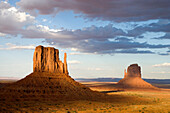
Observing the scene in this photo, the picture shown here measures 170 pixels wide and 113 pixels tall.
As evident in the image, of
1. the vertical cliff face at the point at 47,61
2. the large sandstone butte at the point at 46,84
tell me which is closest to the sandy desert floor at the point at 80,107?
the large sandstone butte at the point at 46,84

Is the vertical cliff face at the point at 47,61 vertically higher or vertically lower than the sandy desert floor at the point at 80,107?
higher

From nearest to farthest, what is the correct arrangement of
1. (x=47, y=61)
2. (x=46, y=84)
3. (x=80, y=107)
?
1. (x=80, y=107)
2. (x=46, y=84)
3. (x=47, y=61)

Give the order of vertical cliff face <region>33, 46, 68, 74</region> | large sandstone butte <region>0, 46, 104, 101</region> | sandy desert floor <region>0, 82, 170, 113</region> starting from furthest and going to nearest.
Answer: vertical cliff face <region>33, 46, 68, 74</region>, large sandstone butte <region>0, 46, 104, 101</region>, sandy desert floor <region>0, 82, 170, 113</region>

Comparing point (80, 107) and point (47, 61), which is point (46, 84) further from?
point (80, 107)

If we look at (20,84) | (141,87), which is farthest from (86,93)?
(141,87)

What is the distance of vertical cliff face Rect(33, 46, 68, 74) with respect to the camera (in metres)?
90.8

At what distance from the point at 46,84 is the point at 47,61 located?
12.0 metres

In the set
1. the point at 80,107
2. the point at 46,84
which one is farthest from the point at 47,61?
the point at 80,107

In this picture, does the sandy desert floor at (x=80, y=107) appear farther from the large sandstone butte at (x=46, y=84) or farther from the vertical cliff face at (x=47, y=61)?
the vertical cliff face at (x=47, y=61)

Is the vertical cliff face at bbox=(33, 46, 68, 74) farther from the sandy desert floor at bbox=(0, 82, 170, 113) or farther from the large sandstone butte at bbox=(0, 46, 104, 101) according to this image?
the sandy desert floor at bbox=(0, 82, 170, 113)

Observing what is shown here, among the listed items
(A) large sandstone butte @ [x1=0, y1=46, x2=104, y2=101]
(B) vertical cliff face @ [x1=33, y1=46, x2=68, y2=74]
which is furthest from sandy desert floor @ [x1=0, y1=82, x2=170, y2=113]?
(B) vertical cliff face @ [x1=33, y1=46, x2=68, y2=74]

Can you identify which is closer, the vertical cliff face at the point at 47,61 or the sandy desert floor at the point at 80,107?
the sandy desert floor at the point at 80,107

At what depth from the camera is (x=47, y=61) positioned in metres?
92.2

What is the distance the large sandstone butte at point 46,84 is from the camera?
75375 millimetres
